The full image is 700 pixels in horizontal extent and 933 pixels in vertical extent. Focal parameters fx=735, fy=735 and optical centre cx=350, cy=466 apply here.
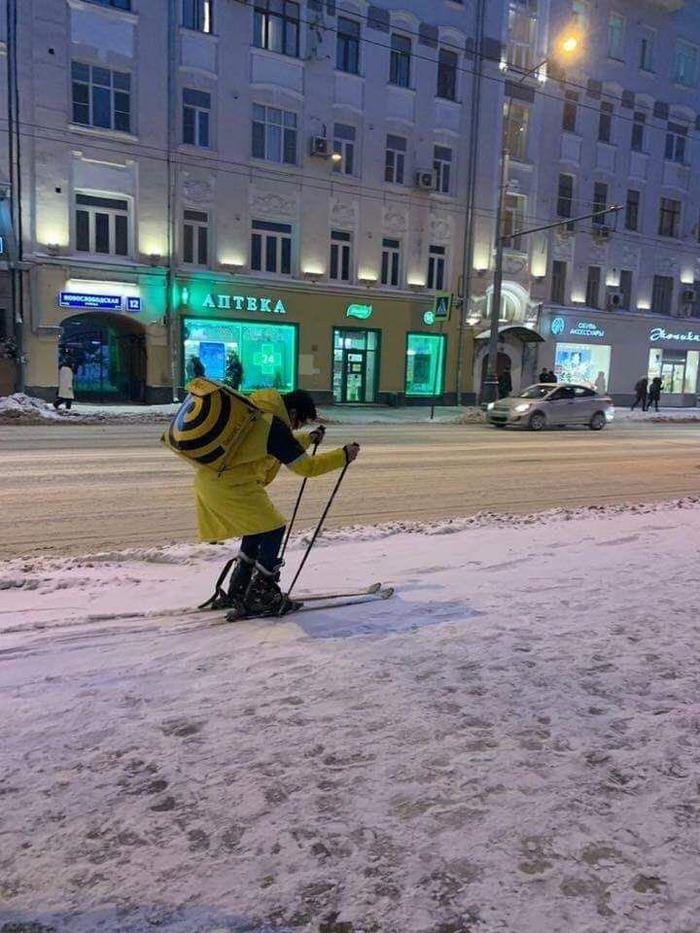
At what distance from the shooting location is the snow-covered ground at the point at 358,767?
2129mm

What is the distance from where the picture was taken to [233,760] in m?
2.81

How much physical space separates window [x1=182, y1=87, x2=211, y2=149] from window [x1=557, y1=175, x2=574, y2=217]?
16301 mm

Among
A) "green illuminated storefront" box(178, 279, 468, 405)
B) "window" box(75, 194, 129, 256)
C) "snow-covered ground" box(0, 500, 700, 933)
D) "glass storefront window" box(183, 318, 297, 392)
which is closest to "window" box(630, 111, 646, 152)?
"green illuminated storefront" box(178, 279, 468, 405)

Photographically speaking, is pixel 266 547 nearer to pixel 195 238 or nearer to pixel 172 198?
pixel 172 198

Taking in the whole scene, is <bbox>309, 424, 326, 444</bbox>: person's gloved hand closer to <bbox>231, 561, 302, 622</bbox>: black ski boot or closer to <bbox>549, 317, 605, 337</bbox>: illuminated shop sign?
<bbox>231, 561, 302, 622</bbox>: black ski boot

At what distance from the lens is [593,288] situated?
114ft

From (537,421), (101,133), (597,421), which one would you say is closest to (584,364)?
(597,421)

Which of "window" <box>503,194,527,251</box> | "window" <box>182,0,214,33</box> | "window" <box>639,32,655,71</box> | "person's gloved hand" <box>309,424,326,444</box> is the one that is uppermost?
"window" <box>639,32,655,71</box>

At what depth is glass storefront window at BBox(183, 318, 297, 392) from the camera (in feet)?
83.1

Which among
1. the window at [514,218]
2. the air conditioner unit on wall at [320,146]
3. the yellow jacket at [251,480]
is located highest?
the air conditioner unit on wall at [320,146]

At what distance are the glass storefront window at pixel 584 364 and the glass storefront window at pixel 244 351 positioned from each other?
13.3 m

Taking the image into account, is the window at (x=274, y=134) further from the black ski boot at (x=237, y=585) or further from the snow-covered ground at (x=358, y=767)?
the snow-covered ground at (x=358, y=767)

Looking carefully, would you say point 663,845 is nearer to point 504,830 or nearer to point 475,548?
point 504,830

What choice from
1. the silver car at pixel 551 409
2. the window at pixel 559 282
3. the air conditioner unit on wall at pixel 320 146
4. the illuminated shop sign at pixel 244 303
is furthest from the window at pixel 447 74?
the silver car at pixel 551 409
